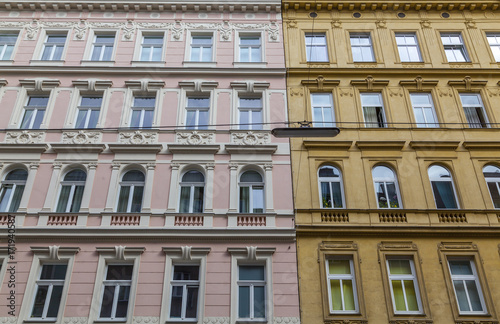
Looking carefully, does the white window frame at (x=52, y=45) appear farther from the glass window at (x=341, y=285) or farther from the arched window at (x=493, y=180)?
the arched window at (x=493, y=180)

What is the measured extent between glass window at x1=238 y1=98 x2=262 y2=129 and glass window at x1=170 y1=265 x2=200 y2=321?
5.86 m

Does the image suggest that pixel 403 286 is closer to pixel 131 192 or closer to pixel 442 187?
pixel 442 187

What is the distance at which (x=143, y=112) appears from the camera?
1730cm

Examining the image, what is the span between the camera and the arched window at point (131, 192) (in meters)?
15.0

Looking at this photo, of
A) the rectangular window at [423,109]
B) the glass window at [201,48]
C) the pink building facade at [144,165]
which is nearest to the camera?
the pink building facade at [144,165]

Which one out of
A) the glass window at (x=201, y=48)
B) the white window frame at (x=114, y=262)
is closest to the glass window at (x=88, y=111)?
the glass window at (x=201, y=48)

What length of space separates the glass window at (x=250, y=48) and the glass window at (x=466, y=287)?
11057 mm

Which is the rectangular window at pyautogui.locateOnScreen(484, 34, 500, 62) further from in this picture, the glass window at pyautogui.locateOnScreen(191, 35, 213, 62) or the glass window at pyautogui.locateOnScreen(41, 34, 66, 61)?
the glass window at pyautogui.locateOnScreen(41, 34, 66, 61)

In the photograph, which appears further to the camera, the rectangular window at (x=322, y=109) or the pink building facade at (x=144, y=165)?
the rectangular window at (x=322, y=109)

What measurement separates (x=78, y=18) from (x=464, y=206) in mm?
17667

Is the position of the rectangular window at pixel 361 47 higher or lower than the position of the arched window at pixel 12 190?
higher

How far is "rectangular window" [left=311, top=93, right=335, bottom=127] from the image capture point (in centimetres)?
1705

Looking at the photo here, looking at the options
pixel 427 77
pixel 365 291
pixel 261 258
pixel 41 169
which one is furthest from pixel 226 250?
pixel 427 77

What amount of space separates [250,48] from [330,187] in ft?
24.8
